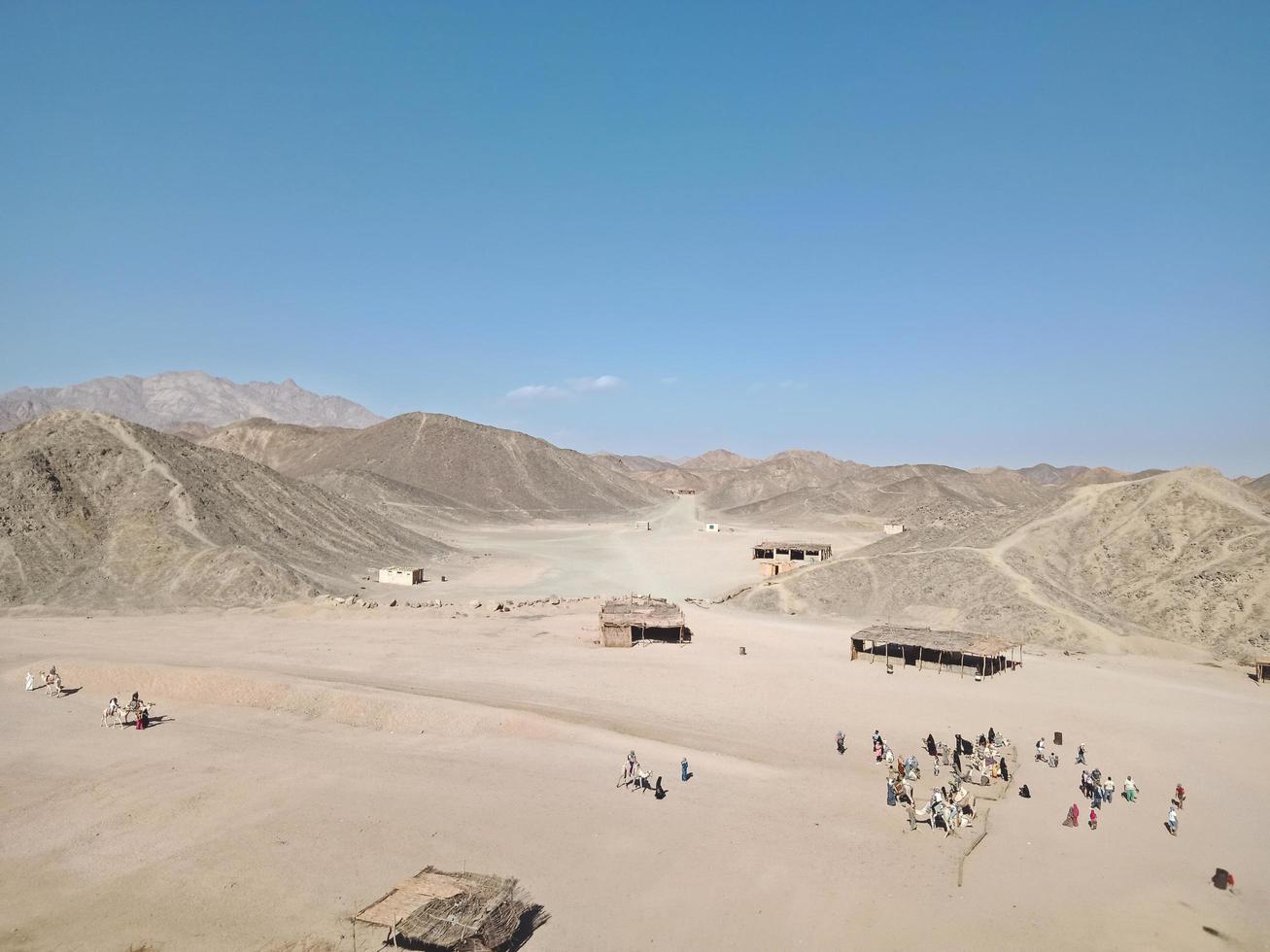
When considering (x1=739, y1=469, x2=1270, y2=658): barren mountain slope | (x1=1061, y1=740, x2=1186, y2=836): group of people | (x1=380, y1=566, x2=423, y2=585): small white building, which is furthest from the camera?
(x1=380, y1=566, x2=423, y2=585): small white building

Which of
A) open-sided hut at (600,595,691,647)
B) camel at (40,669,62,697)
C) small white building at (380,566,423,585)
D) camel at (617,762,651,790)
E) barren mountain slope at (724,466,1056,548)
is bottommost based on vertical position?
camel at (617,762,651,790)

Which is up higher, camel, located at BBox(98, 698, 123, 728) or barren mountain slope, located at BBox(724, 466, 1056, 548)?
barren mountain slope, located at BBox(724, 466, 1056, 548)

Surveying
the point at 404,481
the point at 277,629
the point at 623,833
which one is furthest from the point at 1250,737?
the point at 404,481

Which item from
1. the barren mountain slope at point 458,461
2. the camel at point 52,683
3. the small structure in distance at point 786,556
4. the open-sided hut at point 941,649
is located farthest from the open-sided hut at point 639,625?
the barren mountain slope at point 458,461

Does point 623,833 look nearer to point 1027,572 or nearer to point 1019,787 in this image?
point 1019,787

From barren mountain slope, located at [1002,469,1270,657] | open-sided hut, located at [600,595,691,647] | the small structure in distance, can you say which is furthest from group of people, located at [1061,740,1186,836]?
the small structure in distance

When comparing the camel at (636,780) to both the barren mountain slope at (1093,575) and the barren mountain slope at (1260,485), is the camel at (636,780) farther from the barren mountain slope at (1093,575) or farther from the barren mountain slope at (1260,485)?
the barren mountain slope at (1260,485)

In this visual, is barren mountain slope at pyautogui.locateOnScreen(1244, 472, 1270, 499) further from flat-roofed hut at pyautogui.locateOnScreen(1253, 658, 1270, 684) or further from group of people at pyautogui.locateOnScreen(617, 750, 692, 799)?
group of people at pyautogui.locateOnScreen(617, 750, 692, 799)
